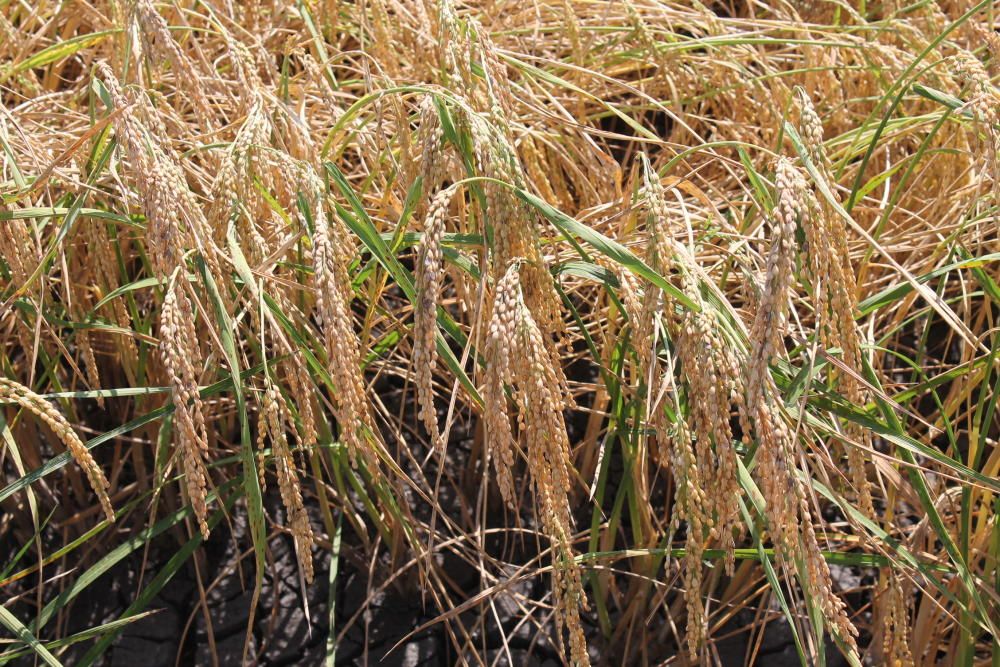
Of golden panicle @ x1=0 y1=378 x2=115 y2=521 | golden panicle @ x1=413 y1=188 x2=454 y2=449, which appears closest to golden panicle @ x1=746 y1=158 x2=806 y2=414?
golden panicle @ x1=413 y1=188 x2=454 y2=449

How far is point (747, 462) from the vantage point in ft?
4.43

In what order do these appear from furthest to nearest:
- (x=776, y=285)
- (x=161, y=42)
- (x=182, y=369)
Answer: (x=161, y=42) → (x=182, y=369) → (x=776, y=285)

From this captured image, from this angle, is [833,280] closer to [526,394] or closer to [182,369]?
[526,394]

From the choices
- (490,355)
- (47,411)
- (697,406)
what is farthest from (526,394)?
(47,411)

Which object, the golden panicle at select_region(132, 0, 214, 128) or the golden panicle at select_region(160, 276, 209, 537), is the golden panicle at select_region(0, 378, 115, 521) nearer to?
the golden panicle at select_region(160, 276, 209, 537)

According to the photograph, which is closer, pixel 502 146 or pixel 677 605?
pixel 502 146

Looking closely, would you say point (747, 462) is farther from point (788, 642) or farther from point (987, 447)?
point (987, 447)

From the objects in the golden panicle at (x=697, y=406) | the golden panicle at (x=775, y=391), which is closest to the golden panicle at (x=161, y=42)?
the golden panicle at (x=697, y=406)

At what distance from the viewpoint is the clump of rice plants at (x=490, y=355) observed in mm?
1117

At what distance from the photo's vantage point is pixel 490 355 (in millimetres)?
1036

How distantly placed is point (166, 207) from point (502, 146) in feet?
1.21

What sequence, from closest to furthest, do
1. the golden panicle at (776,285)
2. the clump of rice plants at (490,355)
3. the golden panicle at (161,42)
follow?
the golden panicle at (776,285), the clump of rice plants at (490,355), the golden panicle at (161,42)

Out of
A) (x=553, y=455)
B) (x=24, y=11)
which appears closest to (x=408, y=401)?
(x=553, y=455)

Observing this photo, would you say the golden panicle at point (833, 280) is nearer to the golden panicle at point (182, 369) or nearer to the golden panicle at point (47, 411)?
the golden panicle at point (182, 369)
